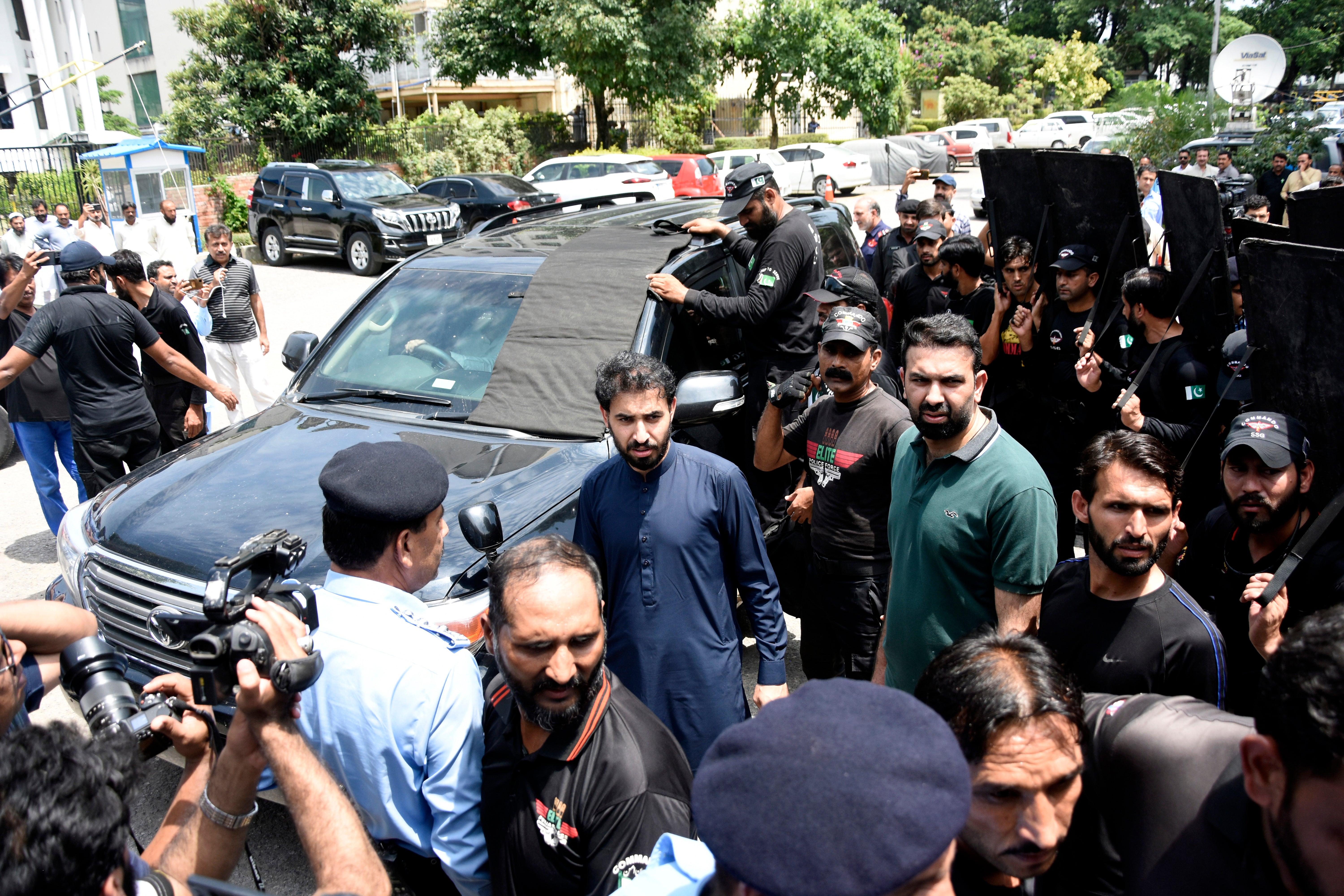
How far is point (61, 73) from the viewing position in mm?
32719

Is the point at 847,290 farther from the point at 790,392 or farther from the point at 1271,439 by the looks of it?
the point at 1271,439

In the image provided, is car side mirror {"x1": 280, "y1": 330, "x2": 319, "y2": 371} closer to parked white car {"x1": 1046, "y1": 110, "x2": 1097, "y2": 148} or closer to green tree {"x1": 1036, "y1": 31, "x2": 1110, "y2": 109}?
parked white car {"x1": 1046, "y1": 110, "x2": 1097, "y2": 148}

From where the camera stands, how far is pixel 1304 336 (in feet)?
9.86

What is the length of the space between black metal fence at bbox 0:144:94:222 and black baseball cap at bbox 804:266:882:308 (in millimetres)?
16750

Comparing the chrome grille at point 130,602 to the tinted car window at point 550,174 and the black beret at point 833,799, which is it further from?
the tinted car window at point 550,174

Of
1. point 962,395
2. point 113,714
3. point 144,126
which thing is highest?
point 144,126

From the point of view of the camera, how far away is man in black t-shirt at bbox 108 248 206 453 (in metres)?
6.57

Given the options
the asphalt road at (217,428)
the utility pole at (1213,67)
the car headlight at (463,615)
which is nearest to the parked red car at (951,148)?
the utility pole at (1213,67)

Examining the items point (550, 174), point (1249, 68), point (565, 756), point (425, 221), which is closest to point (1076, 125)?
point (550, 174)

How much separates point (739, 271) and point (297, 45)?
2520 centimetres

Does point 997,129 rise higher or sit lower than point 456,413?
higher

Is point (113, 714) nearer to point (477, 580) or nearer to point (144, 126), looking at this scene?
point (477, 580)

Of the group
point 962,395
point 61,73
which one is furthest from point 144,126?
point 962,395

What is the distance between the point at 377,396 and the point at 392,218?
12884mm
